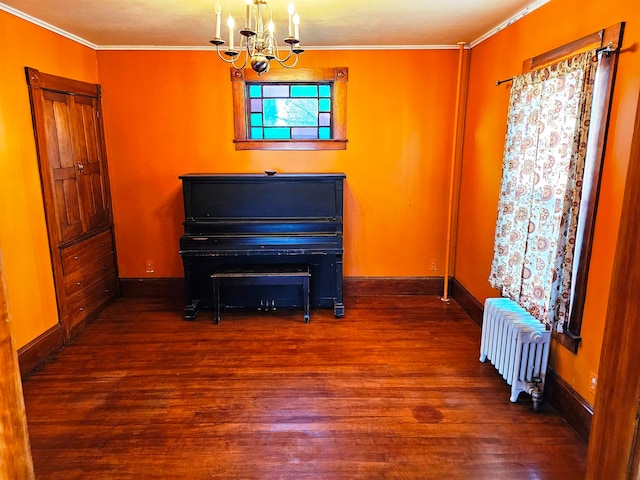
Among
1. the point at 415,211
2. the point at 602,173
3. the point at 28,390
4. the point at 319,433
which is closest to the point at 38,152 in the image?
the point at 28,390

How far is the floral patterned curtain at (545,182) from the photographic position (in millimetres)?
2189

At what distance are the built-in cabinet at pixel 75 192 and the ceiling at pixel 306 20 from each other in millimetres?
439

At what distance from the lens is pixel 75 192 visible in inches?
140

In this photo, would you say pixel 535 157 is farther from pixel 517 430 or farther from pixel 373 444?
pixel 373 444

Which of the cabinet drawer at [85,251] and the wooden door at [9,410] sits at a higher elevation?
the wooden door at [9,410]

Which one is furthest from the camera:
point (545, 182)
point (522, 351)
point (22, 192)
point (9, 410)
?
point (22, 192)

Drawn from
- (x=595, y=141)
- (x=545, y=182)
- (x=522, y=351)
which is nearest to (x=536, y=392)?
(x=522, y=351)

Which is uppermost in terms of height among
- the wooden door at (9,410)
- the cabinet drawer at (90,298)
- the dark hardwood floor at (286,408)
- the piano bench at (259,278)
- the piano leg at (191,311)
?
the wooden door at (9,410)

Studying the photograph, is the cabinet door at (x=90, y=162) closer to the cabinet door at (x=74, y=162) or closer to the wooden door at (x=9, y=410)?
the cabinet door at (x=74, y=162)

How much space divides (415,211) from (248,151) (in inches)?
68.6

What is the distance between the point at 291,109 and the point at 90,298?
8.26 ft

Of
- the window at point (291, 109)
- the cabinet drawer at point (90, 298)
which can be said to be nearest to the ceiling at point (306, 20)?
the window at point (291, 109)

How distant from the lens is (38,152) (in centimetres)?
308

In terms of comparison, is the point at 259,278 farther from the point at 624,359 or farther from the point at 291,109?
the point at 624,359
